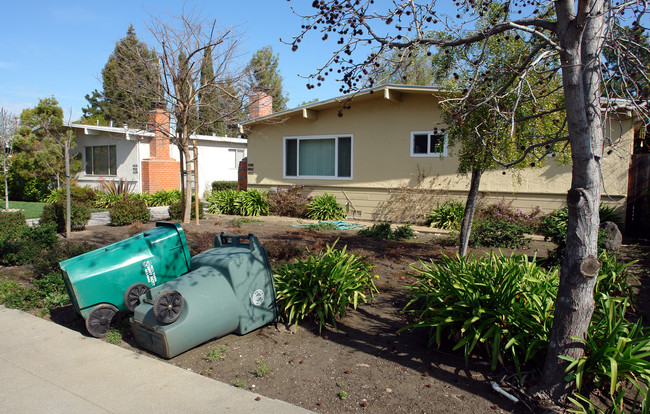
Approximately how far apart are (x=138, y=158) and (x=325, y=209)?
10701 millimetres

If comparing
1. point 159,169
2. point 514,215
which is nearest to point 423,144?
point 514,215

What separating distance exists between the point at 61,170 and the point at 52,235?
1276 cm

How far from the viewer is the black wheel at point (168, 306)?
13.6 feet

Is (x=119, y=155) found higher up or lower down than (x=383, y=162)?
higher up

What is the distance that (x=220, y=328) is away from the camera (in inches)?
181

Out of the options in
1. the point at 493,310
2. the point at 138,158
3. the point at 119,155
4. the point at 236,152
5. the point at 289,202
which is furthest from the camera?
the point at 236,152

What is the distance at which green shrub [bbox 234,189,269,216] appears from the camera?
1489 cm

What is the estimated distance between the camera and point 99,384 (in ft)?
13.0

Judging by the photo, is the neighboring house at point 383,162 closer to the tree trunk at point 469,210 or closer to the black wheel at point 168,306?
the tree trunk at point 469,210

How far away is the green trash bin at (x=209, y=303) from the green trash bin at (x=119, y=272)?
555 mm

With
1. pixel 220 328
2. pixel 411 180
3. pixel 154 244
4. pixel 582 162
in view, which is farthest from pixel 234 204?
pixel 582 162

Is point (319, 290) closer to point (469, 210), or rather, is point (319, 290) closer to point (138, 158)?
point (469, 210)

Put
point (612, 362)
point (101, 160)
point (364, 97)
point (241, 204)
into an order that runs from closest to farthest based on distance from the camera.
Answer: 1. point (612, 362)
2. point (364, 97)
3. point (241, 204)
4. point (101, 160)

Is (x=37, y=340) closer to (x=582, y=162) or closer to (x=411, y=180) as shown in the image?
(x=582, y=162)
